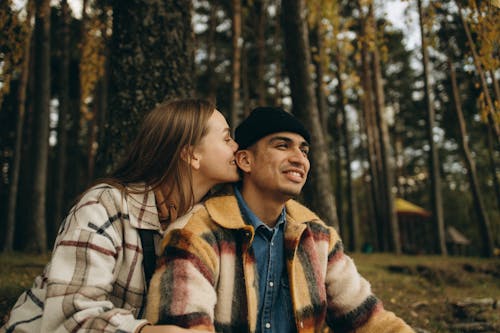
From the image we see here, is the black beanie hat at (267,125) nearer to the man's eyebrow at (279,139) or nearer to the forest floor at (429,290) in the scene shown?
the man's eyebrow at (279,139)

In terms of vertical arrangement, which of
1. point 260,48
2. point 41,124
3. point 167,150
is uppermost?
point 260,48

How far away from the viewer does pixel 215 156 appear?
2.75 meters

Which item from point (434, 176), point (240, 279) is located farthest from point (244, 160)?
point (434, 176)

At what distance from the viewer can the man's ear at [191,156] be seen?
271 cm

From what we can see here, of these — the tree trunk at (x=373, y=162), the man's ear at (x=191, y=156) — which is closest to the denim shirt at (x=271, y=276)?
the man's ear at (x=191, y=156)

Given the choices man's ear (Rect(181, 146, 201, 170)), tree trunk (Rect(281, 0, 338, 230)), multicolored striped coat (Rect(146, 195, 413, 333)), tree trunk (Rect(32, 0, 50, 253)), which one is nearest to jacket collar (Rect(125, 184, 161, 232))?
multicolored striped coat (Rect(146, 195, 413, 333))

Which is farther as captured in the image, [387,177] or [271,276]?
[387,177]

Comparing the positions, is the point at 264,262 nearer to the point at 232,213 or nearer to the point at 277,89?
the point at 232,213

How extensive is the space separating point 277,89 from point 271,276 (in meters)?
14.0

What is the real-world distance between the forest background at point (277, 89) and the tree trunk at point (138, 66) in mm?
10

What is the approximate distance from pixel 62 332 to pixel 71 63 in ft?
53.6

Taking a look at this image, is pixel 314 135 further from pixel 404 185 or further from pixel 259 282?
pixel 404 185

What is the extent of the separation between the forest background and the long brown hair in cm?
122

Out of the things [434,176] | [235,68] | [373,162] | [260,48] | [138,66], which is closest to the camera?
[138,66]
